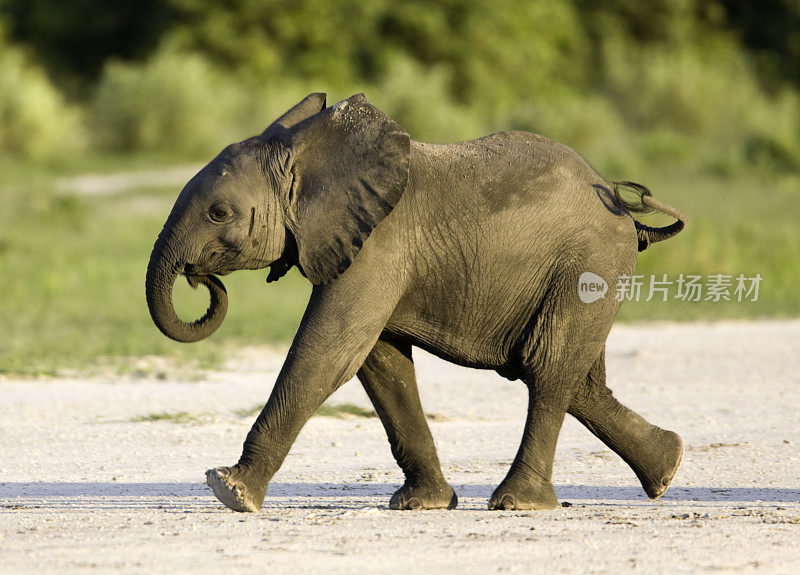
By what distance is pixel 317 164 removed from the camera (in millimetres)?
5906

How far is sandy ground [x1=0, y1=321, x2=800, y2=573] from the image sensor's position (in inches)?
201

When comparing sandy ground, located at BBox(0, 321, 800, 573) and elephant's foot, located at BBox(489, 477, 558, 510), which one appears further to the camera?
elephant's foot, located at BBox(489, 477, 558, 510)

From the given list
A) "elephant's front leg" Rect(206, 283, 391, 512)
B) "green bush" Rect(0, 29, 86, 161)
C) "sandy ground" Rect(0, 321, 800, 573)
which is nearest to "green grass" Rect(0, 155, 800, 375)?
"sandy ground" Rect(0, 321, 800, 573)

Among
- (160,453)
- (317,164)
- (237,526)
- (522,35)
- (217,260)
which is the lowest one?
(237,526)

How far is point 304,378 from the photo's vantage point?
5738 millimetres

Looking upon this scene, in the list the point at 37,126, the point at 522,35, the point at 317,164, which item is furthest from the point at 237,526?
the point at 522,35

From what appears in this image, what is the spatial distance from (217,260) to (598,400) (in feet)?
6.30

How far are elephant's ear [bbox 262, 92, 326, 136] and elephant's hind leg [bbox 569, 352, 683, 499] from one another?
1767mm

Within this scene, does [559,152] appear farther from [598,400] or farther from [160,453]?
[160,453]

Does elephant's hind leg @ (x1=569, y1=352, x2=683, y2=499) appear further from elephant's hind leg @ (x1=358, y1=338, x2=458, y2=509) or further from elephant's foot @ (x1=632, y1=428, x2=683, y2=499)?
elephant's hind leg @ (x1=358, y1=338, x2=458, y2=509)

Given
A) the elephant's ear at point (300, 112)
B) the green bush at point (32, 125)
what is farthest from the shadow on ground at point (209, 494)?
the green bush at point (32, 125)

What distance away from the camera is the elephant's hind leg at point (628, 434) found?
6469 millimetres

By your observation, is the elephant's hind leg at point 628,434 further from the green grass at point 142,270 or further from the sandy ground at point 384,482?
the green grass at point 142,270

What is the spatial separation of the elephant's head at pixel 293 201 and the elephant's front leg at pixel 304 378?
0.17m
